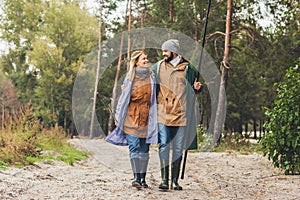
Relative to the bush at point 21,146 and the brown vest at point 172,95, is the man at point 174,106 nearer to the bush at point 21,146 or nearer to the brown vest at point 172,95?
the brown vest at point 172,95

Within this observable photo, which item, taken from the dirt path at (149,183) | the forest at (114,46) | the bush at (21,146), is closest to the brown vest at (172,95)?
the dirt path at (149,183)

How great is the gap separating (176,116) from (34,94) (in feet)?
121

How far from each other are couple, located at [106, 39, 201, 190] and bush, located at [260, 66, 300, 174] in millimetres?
2223

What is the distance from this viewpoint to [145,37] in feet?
94.6

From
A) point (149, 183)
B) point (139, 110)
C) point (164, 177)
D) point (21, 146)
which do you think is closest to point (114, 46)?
point (21, 146)

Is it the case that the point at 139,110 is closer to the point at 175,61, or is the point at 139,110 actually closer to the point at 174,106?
the point at 174,106

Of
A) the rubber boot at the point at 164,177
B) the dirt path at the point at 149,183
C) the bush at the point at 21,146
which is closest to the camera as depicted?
the dirt path at the point at 149,183

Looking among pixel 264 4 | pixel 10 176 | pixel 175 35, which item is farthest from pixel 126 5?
pixel 10 176

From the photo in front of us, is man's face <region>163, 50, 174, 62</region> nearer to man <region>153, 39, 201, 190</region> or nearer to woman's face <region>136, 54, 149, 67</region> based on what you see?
man <region>153, 39, 201, 190</region>

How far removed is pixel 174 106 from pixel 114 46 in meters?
29.7

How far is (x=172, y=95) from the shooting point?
259 inches

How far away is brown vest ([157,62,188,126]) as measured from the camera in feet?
21.3

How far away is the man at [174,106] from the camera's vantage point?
6496 mm

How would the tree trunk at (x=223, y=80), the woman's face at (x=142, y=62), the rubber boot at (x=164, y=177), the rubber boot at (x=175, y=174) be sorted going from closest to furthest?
the rubber boot at (x=164, y=177), the rubber boot at (x=175, y=174), the woman's face at (x=142, y=62), the tree trunk at (x=223, y=80)
